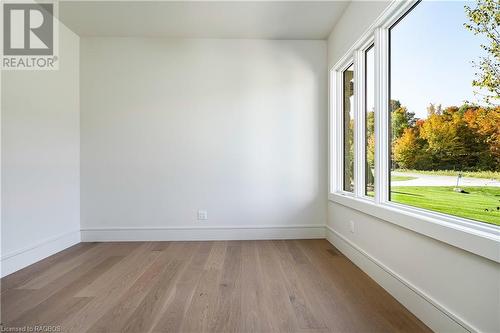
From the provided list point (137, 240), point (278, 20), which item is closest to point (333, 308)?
point (137, 240)

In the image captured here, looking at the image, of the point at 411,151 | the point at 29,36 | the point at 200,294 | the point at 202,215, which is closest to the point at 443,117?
the point at 411,151

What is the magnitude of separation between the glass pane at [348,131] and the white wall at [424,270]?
0.45 meters

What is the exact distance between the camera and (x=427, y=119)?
182cm

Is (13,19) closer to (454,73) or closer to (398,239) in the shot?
(454,73)

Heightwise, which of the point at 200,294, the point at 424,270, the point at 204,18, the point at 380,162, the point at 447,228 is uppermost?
the point at 204,18

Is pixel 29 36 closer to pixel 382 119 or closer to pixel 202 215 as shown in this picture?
pixel 202 215

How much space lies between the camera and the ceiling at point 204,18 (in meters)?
2.81

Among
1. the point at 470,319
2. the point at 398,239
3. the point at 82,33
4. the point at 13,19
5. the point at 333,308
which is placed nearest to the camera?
the point at 470,319

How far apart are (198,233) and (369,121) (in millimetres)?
2406

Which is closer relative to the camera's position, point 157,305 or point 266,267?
point 157,305

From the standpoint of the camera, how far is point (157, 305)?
1.85 metres

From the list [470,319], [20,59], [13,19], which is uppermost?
[13,19]

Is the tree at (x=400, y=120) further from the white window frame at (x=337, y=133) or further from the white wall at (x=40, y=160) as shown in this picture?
the white wall at (x=40, y=160)

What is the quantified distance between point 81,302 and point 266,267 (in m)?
1.50
